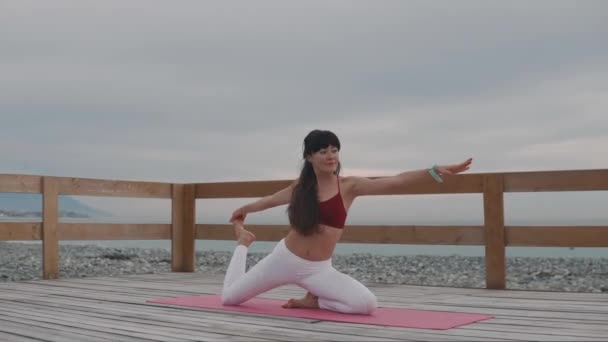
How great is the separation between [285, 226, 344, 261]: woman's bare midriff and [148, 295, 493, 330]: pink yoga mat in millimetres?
337

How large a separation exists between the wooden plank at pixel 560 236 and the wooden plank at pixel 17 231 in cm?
459

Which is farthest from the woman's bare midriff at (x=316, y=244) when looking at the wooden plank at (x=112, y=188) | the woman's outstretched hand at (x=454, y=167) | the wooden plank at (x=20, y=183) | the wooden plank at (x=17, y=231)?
the wooden plank at (x=112, y=188)

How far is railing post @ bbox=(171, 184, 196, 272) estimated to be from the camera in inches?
332

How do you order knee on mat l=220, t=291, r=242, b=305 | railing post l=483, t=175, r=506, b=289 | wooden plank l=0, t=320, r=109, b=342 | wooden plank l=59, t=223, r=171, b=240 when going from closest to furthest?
wooden plank l=0, t=320, r=109, b=342
knee on mat l=220, t=291, r=242, b=305
railing post l=483, t=175, r=506, b=289
wooden plank l=59, t=223, r=171, b=240

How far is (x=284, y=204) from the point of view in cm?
476

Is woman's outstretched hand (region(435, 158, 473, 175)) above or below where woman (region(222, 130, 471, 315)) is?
above

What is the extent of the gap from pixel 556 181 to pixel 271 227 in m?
2.84

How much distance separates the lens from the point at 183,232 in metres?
8.48

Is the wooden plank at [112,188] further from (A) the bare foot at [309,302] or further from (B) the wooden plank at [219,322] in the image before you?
(A) the bare foot at [309,302]

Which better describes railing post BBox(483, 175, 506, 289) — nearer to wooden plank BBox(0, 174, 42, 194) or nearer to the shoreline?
the shoreline

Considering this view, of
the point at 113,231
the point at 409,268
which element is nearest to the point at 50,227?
the point at 113,231

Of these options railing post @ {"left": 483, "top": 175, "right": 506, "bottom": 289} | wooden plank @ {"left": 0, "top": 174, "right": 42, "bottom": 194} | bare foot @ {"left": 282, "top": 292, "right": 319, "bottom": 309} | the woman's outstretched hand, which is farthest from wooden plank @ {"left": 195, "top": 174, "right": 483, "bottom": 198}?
wooden plank @ {"left": 0, "top": 174, "right": 42, "bottom": 194}

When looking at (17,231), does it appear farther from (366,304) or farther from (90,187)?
(366,304)

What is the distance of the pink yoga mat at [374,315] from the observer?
12.9ft
